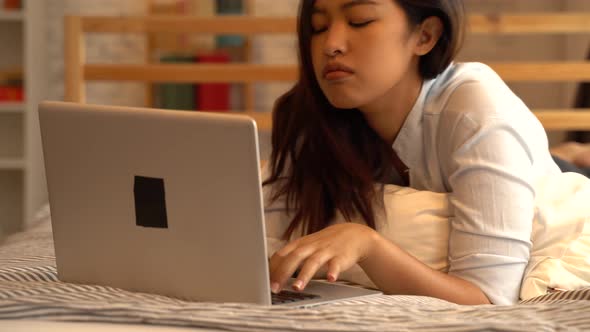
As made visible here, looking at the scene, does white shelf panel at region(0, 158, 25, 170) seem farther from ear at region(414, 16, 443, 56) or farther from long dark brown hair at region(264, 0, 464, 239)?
ear at region(414, 16, 443, 56)

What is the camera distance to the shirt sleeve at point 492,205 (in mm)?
1362

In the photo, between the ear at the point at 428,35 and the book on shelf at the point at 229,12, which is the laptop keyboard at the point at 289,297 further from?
the book on shelf at the point at 229,12

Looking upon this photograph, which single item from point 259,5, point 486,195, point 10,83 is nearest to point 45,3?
point 10,83

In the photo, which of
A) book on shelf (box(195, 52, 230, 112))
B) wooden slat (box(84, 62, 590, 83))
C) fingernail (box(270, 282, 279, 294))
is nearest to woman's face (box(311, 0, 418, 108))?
fingernail (box(270, 282, 279, 294))

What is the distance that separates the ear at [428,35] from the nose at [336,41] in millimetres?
152

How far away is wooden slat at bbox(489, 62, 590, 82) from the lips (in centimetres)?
173

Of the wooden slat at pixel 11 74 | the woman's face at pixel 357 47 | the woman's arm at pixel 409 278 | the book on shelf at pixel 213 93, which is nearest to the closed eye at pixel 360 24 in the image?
the woman's face at pixel 357 47

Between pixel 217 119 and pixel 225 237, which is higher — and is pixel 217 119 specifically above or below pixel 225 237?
above

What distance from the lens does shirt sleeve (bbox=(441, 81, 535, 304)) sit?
1.36m

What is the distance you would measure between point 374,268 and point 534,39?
3.69 metres

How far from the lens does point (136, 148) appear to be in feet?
3.57

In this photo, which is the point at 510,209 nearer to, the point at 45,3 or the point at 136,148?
the point at 136,148

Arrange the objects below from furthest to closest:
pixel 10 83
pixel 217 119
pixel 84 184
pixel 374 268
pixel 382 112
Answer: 1. pixel 10 83
2. pixel 382 112
3. pixel 374 268
4. pixel 84 184
5. pixel 217 119

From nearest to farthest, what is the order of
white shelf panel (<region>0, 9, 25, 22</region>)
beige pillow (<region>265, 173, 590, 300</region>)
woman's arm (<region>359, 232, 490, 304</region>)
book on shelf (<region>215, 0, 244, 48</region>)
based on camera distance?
woman's arm (<region>359, 232, 490, 304</region>) < beige pillow (<region>265, 173, 590, 300</region>) < white shelf panel (<region>0, 9, 25, 22</region>) < book on shelf (<region>215, 0, 244, 48</region>)
